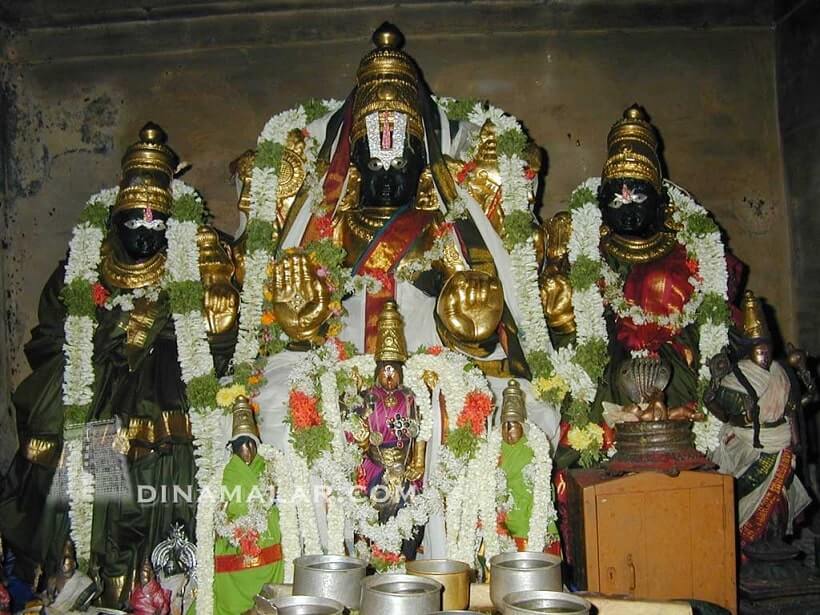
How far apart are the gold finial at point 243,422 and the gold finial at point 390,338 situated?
2.46 ft

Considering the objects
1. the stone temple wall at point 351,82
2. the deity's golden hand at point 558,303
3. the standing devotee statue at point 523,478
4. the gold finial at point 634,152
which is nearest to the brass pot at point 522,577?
the standing devotee statue at point 523,478

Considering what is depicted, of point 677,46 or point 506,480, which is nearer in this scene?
point 506,480

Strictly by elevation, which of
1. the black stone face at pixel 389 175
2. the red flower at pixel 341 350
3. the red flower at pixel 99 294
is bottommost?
the red flower at pixel 341 350

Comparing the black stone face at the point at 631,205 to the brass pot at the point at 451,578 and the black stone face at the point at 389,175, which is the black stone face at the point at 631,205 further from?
the brass pot at the point at 451,578

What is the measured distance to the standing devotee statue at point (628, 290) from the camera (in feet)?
18.1

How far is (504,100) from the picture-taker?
753 centimetres

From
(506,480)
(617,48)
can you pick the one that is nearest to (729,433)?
(506,480)

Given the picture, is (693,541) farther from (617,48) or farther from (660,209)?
(617,48)

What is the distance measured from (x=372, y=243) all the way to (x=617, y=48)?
301 centimetres

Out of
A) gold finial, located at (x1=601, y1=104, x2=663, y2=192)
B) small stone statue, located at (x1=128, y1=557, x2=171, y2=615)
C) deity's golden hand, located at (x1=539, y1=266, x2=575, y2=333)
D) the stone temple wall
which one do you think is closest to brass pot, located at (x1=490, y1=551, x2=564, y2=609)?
small stone statue, located at (x1=128, y1=557, x2=171, y2=615)

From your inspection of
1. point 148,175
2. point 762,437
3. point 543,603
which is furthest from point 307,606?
point 148,175

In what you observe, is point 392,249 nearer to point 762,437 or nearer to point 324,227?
point 324,227

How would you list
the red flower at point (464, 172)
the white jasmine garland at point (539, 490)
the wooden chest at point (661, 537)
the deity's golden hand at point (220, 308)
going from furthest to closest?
1. the red flower at point (464, 172)
2. the deity's golden hand at point (220, 308)
3. the white jasmine garland at point (539, 490)
4. the wooden chest at point (661, 537)

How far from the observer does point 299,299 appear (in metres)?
5.55
